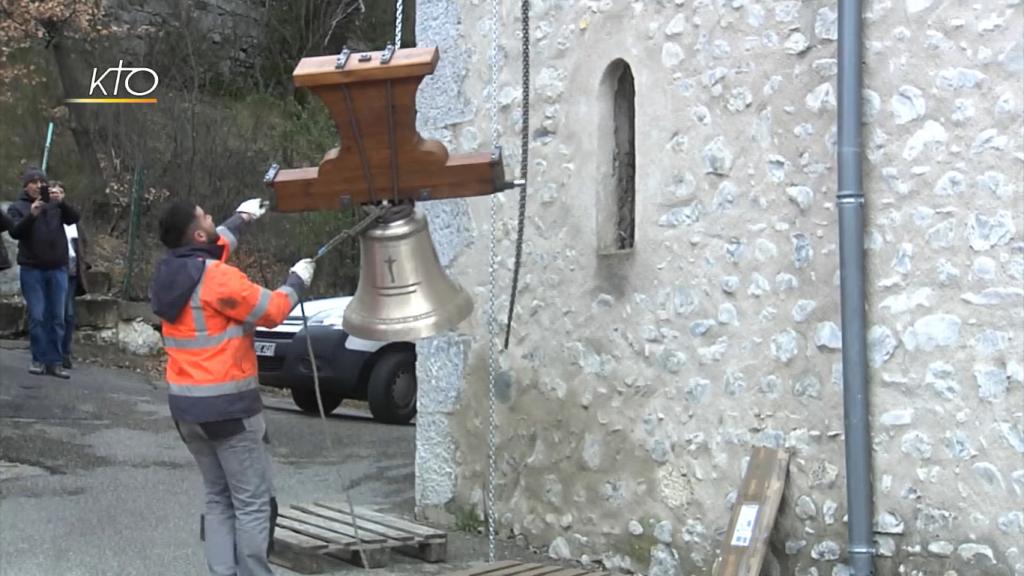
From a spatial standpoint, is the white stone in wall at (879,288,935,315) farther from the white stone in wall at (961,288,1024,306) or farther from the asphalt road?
the asphalt road

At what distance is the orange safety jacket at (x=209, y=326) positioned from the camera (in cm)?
542

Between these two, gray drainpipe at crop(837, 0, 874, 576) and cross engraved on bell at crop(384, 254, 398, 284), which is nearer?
cross engraved on bell at crop(384, 254, 398, 284)

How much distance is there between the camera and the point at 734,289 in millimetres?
6168

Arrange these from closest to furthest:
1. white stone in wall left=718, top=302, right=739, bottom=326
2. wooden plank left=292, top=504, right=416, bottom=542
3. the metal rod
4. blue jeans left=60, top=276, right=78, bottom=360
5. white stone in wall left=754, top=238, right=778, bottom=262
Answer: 1. white stone in wall left=754, top=238, right=778, bottom=262
2. white stone in wall left=718, top=302, right=739, bottom=326
3. wooden plank left=292, top=504, right=416, bottom=542
4. blue jeans left=60, top=276, right=78, bottom=360
5. the metal rod

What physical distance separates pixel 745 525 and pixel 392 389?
639 cm

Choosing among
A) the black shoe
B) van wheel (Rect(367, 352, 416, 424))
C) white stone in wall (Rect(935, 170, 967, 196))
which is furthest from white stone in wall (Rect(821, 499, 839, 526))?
the black shoe

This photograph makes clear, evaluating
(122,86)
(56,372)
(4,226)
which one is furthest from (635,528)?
(122,86)

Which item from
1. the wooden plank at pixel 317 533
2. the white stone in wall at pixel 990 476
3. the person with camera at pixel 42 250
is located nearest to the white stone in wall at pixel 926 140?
the white stone in wall at pixel 990 476

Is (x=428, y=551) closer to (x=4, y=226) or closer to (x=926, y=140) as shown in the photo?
(x=926, y=140)

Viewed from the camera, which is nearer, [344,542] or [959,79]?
[959,79]

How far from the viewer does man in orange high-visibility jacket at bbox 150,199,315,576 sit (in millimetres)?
5438

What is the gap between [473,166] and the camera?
4738mm

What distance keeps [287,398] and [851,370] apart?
31.5 feet

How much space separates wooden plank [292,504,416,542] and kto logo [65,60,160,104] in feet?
36.4
